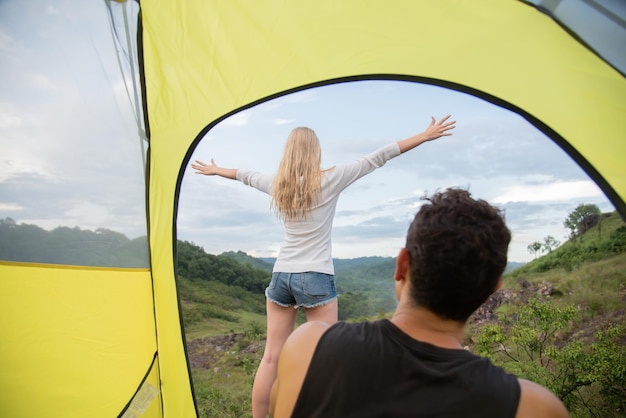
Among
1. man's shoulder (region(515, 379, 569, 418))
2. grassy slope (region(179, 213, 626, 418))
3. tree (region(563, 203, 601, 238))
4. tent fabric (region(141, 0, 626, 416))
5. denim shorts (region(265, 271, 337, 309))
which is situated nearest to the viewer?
man's shoulder (region(515, 379, 569, 418))

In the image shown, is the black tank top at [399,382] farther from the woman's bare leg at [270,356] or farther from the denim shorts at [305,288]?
the woman's bare leg at [270,356]

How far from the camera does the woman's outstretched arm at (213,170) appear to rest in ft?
9.31

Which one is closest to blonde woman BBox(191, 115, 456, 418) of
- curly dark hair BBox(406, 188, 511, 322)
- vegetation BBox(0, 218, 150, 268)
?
vegetation BBox(0, 218, 150, 268)

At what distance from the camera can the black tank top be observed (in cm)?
100

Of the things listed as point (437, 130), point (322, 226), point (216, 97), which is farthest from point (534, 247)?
point (216, 97)

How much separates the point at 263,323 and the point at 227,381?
701mm

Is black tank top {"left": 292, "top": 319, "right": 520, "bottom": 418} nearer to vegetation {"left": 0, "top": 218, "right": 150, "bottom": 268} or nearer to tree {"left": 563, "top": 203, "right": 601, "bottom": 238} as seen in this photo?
vegetation {"left": 0, "top": 218, "right": 150, "bottom": 268}

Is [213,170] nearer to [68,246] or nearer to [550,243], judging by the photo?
[68,246]

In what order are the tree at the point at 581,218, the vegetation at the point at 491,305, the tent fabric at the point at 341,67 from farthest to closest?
the tree at the point at 581,218 < the vegetation at the point at 491,305 < the tent fabric at the point at 341,67

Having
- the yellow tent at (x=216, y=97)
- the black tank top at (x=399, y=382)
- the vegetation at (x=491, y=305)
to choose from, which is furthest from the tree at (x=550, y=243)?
the black tank top at (x=399, y=382)

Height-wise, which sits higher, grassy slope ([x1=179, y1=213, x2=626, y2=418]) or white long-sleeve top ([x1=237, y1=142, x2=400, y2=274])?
white long-sleeve top ([x1=237, y1=142, x2=400, y2=274])

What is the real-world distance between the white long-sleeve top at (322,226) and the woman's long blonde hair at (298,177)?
1.6 inches

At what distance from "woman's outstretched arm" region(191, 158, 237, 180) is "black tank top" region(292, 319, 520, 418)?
1878 millimetres

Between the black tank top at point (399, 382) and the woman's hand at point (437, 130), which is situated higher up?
the woman's hand at point (437, 130)
